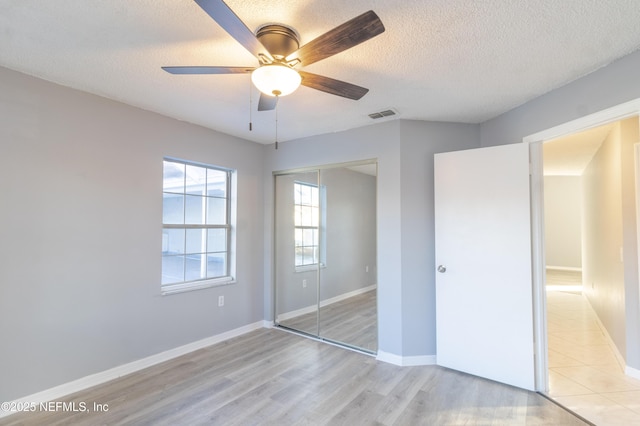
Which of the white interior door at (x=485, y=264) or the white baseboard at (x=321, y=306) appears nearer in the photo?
the white interior door at (x=485, y=264)

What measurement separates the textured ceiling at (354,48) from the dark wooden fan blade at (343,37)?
9.4 inches

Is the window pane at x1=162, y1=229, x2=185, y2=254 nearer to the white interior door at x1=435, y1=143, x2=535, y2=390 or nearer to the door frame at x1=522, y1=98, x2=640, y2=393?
the white interior door at x1=435, y1=143, x2=535, y2=390

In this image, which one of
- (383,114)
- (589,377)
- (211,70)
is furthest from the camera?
(383,114)

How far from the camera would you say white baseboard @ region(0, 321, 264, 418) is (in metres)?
2.28

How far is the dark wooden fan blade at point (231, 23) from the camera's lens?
1141 millimetres

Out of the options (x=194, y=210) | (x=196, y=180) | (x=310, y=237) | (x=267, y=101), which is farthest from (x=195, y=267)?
(x=267, y=101)

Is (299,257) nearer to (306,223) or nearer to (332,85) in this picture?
(306,223)

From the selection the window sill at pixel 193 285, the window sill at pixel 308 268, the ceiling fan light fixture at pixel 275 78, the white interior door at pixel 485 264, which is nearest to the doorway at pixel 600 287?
the white interior door at pixel 485 264

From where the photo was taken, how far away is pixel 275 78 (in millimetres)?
1493

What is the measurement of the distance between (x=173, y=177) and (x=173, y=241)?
704 millimetres

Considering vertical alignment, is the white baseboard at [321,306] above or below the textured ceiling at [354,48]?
below

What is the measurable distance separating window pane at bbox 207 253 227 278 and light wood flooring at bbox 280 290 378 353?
3.65 ft

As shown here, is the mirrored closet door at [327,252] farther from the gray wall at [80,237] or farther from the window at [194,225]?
the gray wall at [80,237]

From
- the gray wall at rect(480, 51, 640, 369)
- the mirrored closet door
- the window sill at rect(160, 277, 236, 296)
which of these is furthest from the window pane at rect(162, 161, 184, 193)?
the gray wall at rect(480, 51, 640, 369)
